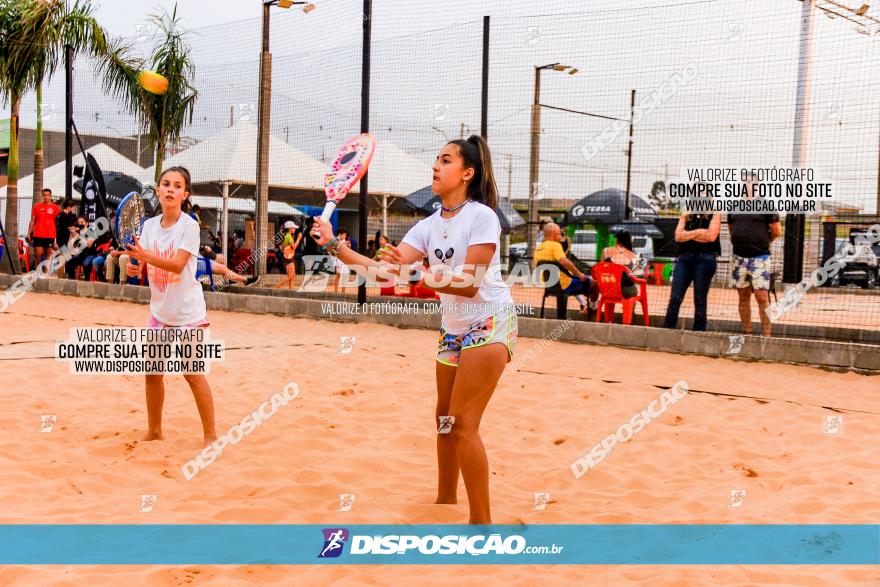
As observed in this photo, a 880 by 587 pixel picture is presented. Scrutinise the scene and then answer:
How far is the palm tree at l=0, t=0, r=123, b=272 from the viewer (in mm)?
14703

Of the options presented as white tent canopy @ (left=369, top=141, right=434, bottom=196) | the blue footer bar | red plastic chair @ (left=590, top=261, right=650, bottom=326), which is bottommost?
the blue footer bar

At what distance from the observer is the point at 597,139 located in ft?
29.8

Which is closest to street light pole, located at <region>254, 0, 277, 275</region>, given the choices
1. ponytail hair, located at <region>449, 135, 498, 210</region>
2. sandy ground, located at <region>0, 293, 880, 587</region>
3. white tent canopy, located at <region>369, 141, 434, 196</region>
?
white tent canopy, located at <region>369, 141, 434, 196</region>

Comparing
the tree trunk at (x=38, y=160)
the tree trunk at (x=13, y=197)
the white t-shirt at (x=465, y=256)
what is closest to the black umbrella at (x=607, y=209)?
the tree trunk at (x=13, y=197)

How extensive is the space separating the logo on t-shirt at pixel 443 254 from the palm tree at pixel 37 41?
13.3 metres

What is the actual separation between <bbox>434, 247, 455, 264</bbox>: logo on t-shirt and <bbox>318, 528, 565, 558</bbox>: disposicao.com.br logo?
1.13 m

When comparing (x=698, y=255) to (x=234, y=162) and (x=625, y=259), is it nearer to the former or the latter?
(x=625, y=259)

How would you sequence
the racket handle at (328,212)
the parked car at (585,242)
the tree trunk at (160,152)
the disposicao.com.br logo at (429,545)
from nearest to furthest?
1. the racket handle at (328,212)
2. the disposicao.com.br logo at (429,545)
3. the tree trunk at (160,152)
4. the parked car at (585,242)

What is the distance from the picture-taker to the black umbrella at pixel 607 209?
49.6 feet

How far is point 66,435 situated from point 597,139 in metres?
6.43

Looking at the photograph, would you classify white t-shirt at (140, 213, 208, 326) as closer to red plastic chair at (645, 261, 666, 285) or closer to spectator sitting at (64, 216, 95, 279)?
spectator sitting at (64, 216, 95, 279)

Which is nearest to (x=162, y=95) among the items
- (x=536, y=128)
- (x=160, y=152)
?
(x=160, y=152)

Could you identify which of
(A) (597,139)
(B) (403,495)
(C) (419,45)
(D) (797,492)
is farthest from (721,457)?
(C) (419,45)

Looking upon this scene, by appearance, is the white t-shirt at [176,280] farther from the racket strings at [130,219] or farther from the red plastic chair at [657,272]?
the red plastic chair at [657,272]
